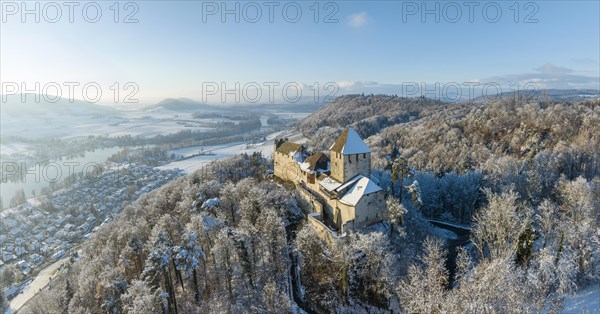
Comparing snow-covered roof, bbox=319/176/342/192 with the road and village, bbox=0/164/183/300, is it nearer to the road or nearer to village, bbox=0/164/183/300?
village, bbox=0/164/183/300

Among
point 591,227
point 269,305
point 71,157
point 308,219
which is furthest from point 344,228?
point 71,157

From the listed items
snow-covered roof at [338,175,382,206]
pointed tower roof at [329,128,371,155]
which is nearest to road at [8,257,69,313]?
snow-covered roof at [338,175,382,206]

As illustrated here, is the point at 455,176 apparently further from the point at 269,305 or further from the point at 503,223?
the point at 269,305

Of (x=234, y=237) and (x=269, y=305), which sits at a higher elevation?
(x=234, y=237)

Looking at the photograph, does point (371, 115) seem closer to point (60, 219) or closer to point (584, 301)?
point (60, 219)

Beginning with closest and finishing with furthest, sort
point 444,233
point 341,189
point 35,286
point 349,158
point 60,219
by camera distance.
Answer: point 341,189, point 349,158, point 444,233, point 35,286, point 60,219

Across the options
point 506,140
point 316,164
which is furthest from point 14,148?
point 506,140
